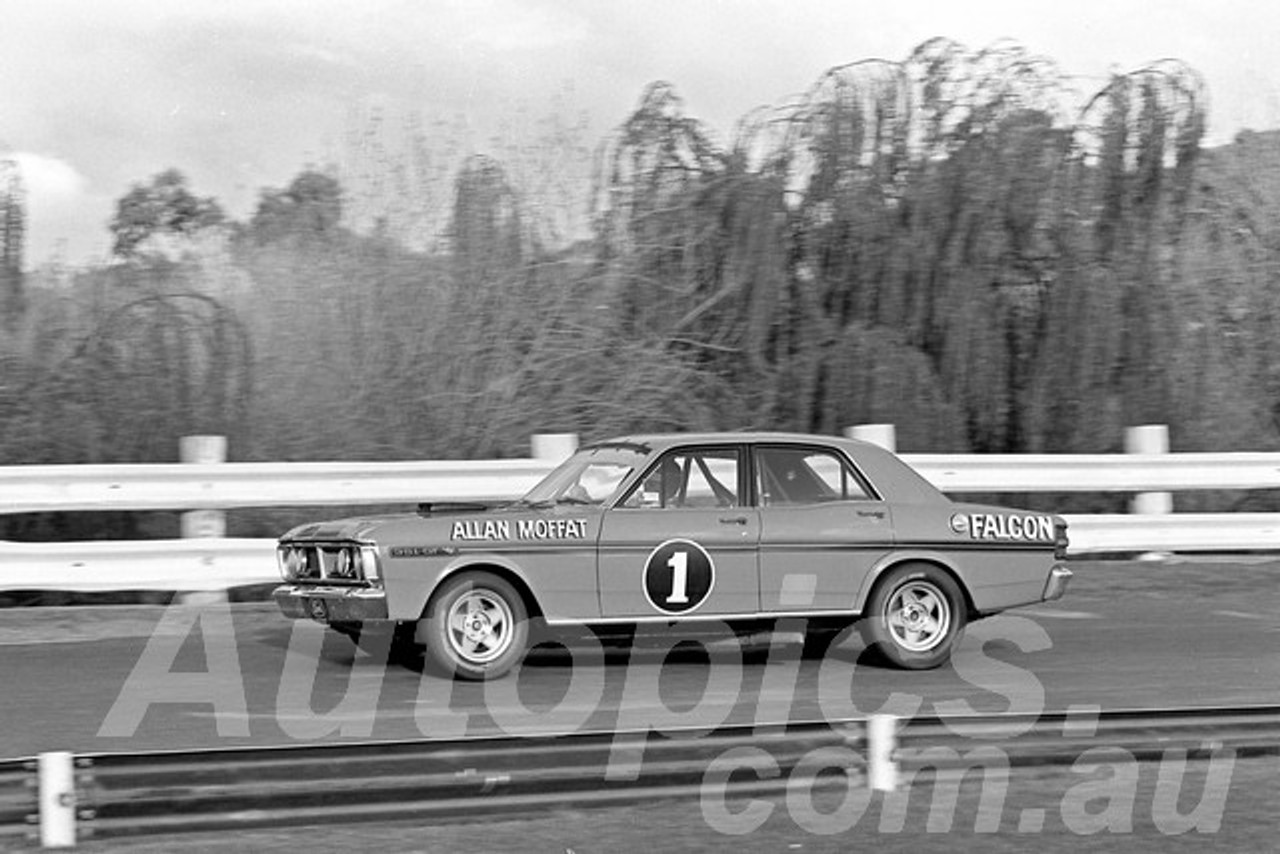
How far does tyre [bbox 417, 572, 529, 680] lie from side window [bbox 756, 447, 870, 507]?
65.3 inches

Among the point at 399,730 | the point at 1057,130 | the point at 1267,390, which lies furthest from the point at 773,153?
the point at 399,730

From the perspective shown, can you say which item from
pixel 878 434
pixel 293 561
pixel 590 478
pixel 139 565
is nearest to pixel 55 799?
pixel 293 561

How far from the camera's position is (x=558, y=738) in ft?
22.8

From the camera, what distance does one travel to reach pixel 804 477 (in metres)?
10.8

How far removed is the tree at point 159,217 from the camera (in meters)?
16.6

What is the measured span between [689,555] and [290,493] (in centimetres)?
440

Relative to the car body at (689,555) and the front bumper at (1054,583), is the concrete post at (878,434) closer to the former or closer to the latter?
the car body at (689,555)

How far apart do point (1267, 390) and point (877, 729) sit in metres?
12.6

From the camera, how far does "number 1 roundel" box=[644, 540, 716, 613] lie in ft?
33.4

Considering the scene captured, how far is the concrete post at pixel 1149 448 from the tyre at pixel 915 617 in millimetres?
5714

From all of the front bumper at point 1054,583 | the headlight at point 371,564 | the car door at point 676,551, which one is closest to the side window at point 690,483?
the car door at point 676,551

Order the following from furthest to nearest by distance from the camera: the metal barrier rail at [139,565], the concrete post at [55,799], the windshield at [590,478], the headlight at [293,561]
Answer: the metal barrier rail at [139,565]
the windshield at [590,478]
the headlight at [293,561]
the concrete post at [55,799]

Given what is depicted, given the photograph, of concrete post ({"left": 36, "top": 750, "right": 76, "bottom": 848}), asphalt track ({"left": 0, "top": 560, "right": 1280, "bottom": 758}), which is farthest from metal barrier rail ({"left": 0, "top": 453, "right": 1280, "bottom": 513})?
concrete post ({"left": 36, "top": 750, "right": 76, "bottom": 848})

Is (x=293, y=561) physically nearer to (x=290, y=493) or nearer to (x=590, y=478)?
(x=590, y=478)
